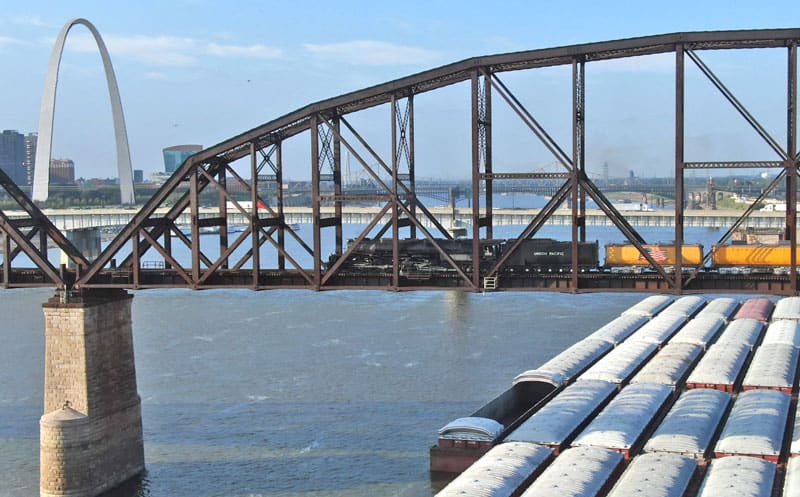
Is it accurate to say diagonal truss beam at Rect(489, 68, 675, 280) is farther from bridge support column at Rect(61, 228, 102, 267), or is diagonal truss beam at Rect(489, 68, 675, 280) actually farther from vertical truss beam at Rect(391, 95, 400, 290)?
bridge support column at Rect(61, 228, 102, 267)

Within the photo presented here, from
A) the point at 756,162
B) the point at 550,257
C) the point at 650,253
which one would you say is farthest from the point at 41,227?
the point at 756,162

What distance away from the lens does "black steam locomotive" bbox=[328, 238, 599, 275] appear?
55.1 m

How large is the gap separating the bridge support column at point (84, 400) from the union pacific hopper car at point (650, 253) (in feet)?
82.4

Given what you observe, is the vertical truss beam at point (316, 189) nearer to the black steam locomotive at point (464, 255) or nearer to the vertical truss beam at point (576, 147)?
the black steam locomotive at point (464, 255)

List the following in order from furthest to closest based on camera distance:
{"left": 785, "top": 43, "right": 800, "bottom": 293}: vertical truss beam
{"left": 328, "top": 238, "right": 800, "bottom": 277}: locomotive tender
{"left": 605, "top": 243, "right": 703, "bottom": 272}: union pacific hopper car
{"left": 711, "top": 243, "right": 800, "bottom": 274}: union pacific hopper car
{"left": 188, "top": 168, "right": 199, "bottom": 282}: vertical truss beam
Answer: {"left": 605, "top": 243, "right": 703, "bottom": 272}: union pacific hopper car
{"left": 328, "top": 238, "right": 800, "bottom": 277}: locomotive tender
{"left": 711, "top": 243, "right": 800, "bottom": 274}: union pacific hopper car
{"left": 188, "top": 168, "right": 199, "bottom": 282}: vertical truss beam
{"left": 785, "top": 43, "right": 800, "bottom": 293}: vertical truss beam

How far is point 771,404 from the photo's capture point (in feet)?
184

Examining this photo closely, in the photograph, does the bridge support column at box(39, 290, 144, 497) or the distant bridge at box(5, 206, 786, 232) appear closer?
the bridge support column at box(39, 290, 144, 497)

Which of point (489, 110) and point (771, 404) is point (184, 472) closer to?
point (489, 110)

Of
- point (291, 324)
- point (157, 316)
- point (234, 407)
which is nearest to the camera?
point (234, 407)

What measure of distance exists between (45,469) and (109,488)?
334 centimetres

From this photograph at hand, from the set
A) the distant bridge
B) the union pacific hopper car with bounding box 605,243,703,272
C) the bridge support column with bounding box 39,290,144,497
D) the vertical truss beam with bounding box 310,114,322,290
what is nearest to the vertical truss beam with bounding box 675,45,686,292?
the union pacific hopper car with bounding box 605,243,703,272

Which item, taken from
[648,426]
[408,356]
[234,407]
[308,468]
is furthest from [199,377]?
[648,426]

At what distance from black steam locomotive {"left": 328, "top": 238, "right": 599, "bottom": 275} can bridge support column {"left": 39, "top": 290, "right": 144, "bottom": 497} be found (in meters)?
12.4

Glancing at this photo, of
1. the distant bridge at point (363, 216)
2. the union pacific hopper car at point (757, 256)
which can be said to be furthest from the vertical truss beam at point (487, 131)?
the distant bridge at point (363, 216)
